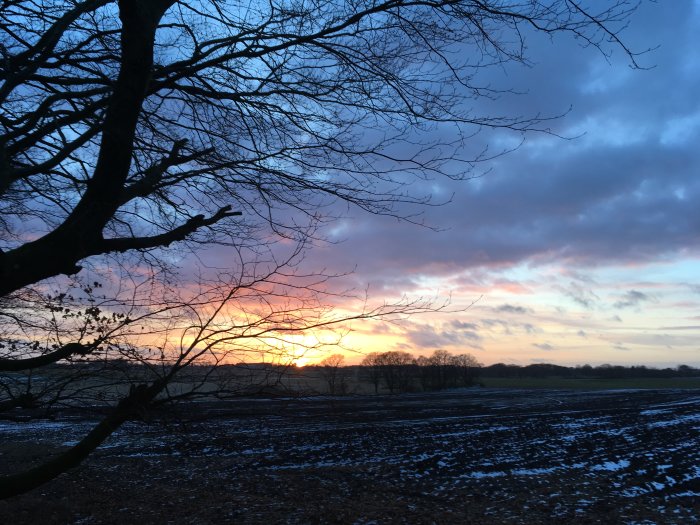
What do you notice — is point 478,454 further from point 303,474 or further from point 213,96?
point 213,96

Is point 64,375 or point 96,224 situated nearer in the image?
point 96,224

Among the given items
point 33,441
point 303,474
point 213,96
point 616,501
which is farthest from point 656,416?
point 213,96

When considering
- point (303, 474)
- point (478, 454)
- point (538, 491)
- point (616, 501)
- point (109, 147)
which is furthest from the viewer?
point (478, 454)

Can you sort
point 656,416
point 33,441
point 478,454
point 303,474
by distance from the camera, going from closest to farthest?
point 303,474
point 478,454
point 33,441
point 656,416

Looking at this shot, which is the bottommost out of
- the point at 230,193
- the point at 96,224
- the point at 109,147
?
the point at 96,224

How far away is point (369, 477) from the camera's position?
48.0 feet

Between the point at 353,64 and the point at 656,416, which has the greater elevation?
the point at 353,64

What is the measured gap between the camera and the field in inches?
424

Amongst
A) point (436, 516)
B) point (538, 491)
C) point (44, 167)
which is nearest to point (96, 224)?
point (44, 167)

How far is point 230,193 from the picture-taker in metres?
4.54

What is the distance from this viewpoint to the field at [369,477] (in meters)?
10.8

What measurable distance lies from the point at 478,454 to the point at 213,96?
661 inches

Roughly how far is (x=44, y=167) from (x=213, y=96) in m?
1.40

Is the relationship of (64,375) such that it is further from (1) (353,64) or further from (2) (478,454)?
(2) (478,454)
